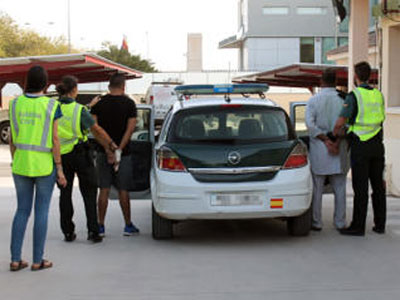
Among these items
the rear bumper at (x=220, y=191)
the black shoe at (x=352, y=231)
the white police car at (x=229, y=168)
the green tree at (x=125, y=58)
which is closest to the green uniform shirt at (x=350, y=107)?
the white police car at (x=229, y=168)

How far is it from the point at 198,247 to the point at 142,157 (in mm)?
1527

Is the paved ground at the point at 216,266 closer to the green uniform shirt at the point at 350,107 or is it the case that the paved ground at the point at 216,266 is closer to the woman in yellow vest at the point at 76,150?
the woman in yellow vest at the point at 76,150

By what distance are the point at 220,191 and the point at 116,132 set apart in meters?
1.48

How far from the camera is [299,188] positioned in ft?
27.9

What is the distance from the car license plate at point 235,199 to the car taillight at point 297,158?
1.57 ft

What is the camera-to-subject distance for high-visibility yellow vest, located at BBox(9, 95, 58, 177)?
7.28m

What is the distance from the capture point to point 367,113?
8984mm

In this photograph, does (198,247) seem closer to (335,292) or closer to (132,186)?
(132,186)

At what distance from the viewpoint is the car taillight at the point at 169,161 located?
334 inches

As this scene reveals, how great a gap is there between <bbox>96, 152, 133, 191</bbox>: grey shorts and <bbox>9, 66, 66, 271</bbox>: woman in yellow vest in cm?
166

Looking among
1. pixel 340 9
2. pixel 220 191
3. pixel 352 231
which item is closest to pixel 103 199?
pixel 220 191

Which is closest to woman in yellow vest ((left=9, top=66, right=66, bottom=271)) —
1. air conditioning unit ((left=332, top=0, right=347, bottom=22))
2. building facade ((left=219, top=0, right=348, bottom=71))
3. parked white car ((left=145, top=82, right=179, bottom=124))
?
air conditioning unit ((left=332, top=0, right=347, bottom=22))

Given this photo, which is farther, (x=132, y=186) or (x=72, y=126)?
(x=132, y=186)

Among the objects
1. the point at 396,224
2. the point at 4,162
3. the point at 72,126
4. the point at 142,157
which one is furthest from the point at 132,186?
the point at 4,162
